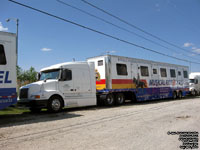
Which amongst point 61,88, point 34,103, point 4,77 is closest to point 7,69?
point 4,77

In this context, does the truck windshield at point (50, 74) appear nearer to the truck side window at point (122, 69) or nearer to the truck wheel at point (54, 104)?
the truck wheel at point (54, 104)

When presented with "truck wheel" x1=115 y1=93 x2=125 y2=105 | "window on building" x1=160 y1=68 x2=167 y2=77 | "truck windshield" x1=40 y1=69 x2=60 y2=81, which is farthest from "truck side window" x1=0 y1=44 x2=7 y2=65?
"window on building" x1=160 y1=68 x2=167 y2=77

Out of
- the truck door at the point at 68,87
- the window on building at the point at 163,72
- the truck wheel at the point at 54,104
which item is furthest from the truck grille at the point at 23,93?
the window on building at the point at 163,72

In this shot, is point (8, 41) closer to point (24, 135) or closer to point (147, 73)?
point (24, 135)

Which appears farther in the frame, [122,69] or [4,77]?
[122,69]

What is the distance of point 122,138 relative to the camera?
16.8 ft

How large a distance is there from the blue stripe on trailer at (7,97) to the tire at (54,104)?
2048mm

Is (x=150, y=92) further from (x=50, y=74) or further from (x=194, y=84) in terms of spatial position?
(x=194, y=84)

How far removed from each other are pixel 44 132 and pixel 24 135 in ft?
1.89

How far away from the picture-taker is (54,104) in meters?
10.2

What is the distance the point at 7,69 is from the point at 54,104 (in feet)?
10.1

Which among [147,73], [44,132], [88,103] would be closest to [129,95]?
[147,73]

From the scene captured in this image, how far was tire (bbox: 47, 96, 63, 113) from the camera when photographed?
999 cm

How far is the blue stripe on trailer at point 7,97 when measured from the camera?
7.93 meters
